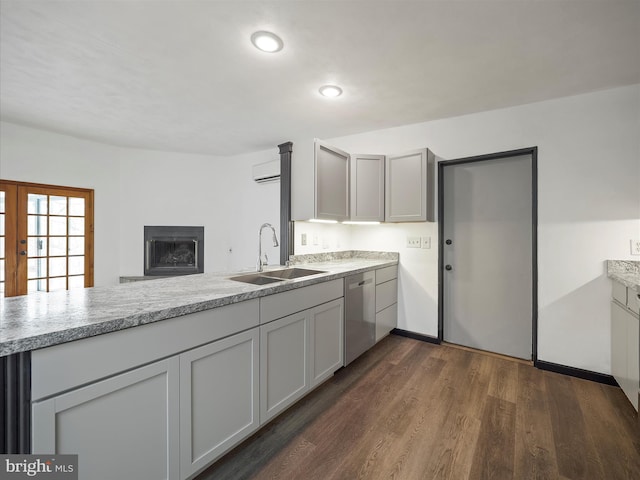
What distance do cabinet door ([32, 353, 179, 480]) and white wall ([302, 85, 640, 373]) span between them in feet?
9.67

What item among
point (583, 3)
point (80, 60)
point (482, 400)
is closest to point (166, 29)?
point (80, 60)

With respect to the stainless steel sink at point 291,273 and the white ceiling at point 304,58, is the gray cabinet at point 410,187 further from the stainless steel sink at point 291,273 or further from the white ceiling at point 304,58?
the stainless steel sink at point 291,273

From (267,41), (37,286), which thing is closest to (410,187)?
(267,41)

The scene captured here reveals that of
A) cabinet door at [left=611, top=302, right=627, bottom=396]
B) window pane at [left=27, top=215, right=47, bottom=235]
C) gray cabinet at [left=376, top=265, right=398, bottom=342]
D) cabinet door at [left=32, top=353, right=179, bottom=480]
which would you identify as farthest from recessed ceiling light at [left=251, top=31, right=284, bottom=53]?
window pane at [left=27, top=215, right=47, bottom=235]

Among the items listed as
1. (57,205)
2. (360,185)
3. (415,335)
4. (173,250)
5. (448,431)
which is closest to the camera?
(448,431)

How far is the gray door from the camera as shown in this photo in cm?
279

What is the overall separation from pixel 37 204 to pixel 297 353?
12.4 feet

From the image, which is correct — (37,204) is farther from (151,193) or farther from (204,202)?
(204,202)

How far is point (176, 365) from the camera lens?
1.26 m

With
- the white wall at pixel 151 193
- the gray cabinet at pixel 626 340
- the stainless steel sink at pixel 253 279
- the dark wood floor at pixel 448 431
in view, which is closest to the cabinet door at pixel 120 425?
the dark wood floor at pixel 448 431

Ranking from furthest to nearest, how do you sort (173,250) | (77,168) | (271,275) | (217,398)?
Result: (173,250), (77,168), (271,275), (217,398)

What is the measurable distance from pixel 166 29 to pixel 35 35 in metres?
0.82

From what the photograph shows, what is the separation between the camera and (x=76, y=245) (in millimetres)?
3885

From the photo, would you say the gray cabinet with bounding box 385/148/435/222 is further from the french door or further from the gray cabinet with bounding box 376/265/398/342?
the french door
